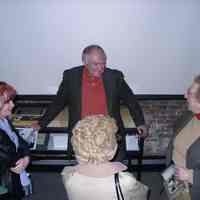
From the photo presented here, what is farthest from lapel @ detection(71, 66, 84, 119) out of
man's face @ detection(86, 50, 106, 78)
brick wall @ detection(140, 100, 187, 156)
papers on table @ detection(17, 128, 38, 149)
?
brick wall @ detection(140, 100, 187, 156)

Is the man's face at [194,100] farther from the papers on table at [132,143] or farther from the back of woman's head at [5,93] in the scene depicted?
the papers on table at [132,143]

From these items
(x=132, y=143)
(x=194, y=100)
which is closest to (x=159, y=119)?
(x=132, y=143)

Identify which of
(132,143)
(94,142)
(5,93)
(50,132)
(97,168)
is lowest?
(132,143)

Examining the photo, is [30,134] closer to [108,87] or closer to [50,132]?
[50,132]

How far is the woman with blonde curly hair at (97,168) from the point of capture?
1.55m

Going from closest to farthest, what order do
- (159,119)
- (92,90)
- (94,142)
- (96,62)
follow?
(94,142)
(96,62)
(92,90)
(159,119)

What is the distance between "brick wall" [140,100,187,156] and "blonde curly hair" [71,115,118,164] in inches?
83.9

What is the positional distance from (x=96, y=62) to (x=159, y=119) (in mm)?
1421

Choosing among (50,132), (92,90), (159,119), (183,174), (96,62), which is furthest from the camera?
(159,119)

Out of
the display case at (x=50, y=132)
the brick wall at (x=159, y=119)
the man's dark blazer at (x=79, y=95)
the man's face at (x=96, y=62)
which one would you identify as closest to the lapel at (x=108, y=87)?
the man's dark blazer at (x=79, y=95)

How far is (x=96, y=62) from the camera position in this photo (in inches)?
105

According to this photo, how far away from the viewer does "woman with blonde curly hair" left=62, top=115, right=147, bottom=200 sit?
5.08 ft

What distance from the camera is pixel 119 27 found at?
11.0 feet

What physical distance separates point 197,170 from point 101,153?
860 millimetres
